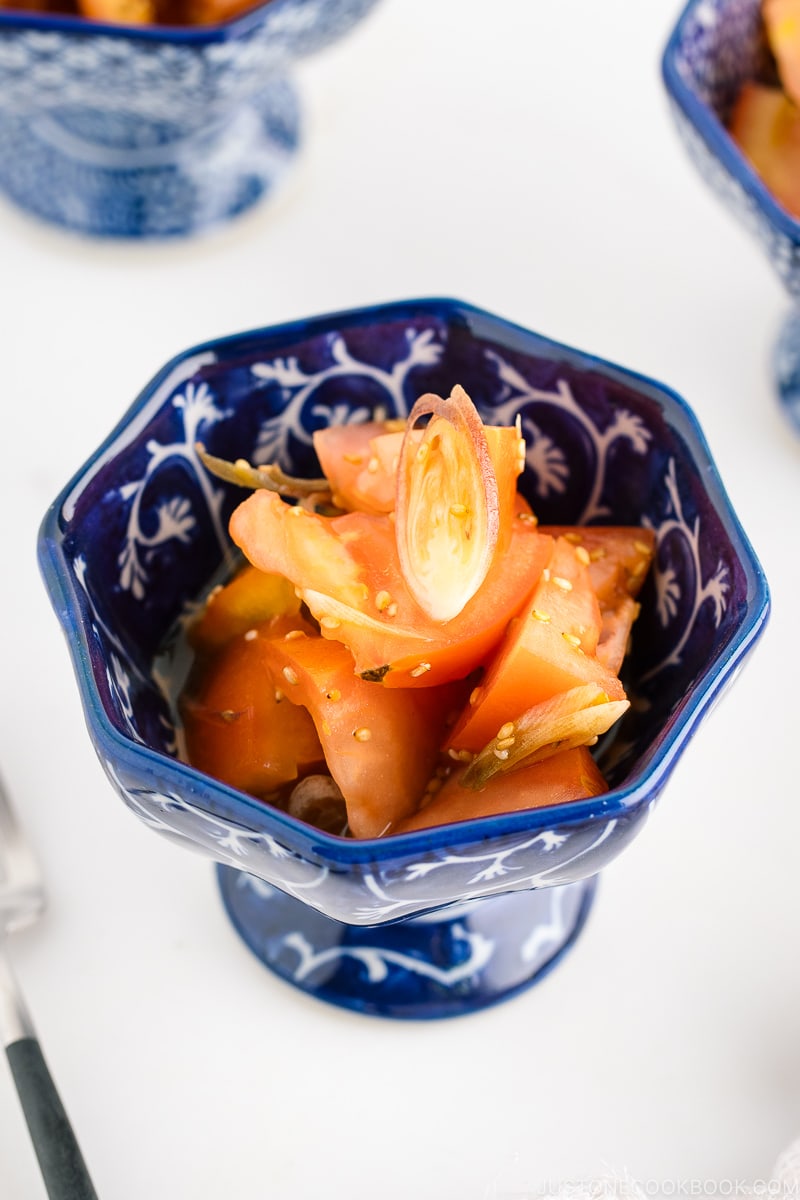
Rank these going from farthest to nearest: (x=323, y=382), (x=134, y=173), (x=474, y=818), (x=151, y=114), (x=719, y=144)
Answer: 1. (x=134, y=173)
2. (x=151, y=114)
3. (x=719, y=144)
4. (x=323, y=382)
5. (x=474, y=818)

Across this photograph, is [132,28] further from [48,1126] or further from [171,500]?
[48,1126]

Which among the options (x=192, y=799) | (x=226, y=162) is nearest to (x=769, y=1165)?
(x=192, y=799)

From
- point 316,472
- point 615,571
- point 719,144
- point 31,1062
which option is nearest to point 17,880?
point 31,1062

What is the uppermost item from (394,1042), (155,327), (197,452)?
(155,327)

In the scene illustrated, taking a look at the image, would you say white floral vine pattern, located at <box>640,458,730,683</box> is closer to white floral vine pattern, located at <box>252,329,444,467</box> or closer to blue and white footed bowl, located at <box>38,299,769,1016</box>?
blue and white footed bowl, located at <box>38,299,769,1016</box>

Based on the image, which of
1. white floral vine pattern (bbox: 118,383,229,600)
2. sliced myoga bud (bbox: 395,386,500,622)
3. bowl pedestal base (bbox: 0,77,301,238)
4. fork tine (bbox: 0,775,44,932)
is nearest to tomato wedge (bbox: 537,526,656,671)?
sliced myoga bud (bbox: 395,386,500,622)

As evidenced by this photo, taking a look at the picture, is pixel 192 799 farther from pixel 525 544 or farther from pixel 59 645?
pixel 59 645
